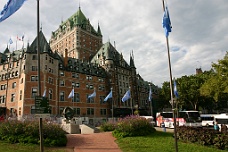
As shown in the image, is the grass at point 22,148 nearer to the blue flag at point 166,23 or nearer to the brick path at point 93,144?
the brick path at point 93,144

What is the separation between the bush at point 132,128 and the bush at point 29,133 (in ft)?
20.0

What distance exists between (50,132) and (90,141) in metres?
3.70

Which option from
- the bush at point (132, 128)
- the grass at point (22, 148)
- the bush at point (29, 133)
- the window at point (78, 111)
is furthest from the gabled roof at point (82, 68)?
the grass at point (22, 148)

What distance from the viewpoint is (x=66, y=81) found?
59000 millimetres

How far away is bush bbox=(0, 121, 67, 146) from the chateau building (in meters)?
25.7

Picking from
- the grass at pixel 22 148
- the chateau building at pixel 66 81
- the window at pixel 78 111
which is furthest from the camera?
the window at pixel 78 111

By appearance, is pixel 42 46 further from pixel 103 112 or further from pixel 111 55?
pixel 103 112

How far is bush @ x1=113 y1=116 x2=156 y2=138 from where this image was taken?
877 inches

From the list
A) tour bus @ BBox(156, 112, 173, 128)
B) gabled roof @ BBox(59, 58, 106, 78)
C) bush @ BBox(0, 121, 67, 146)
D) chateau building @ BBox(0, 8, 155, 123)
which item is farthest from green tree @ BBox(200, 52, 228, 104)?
gabled roof @ BBox(59, 58, 106, 78)

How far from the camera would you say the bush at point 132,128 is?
2228 cm

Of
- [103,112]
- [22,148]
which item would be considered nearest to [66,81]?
[103,112]

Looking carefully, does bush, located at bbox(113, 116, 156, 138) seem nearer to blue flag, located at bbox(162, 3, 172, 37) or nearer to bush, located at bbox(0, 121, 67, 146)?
bush, located at bbox(0, 121, 67, 146)

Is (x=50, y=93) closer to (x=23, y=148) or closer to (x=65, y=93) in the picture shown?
(x=65, y=93)

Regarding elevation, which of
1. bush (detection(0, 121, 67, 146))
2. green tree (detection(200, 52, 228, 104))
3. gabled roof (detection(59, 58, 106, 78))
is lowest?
bush (detection(0, 121, 67, 146))
